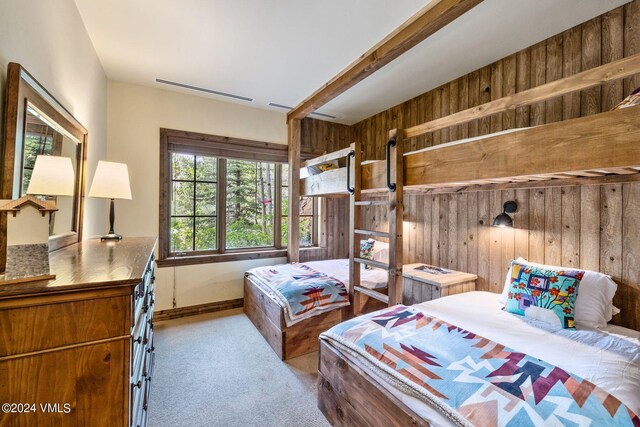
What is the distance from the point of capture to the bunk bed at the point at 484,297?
127 cm

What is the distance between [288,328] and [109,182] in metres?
1.90

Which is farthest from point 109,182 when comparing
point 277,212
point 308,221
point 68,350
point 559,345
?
point 559,345

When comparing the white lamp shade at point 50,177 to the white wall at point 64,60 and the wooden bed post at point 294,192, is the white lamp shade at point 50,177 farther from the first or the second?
the wooden bed post at point 294,192

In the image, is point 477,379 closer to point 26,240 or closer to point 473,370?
point 473,370

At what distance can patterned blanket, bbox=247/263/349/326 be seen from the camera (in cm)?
248

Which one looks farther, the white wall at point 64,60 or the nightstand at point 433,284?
the nightstand at point 433,284

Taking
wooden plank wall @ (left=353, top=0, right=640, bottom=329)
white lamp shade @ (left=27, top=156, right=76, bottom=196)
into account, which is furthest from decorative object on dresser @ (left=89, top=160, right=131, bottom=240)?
wooden plank wall @ (left=353, top=0, right=640, bottom=329)

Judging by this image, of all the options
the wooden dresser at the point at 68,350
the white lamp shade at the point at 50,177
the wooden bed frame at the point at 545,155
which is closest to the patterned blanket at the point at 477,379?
the wooden bed frame at the point at 545,155

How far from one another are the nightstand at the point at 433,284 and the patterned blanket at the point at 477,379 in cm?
93

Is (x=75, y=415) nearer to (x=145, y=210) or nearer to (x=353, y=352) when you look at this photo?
(x=353, y=352)

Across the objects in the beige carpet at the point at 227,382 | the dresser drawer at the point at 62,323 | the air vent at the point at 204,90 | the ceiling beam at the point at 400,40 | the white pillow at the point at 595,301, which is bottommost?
the beige carpet at the point at 227,382

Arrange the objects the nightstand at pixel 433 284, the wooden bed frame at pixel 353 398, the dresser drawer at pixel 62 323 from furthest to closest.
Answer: the nightstand at pixel 433 284
the wooden bed frame at pixel 353 398
the dresser drawer at pixel 62 323

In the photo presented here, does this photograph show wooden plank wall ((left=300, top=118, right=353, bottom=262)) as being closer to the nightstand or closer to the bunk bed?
the nightstand

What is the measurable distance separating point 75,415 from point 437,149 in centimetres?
235
